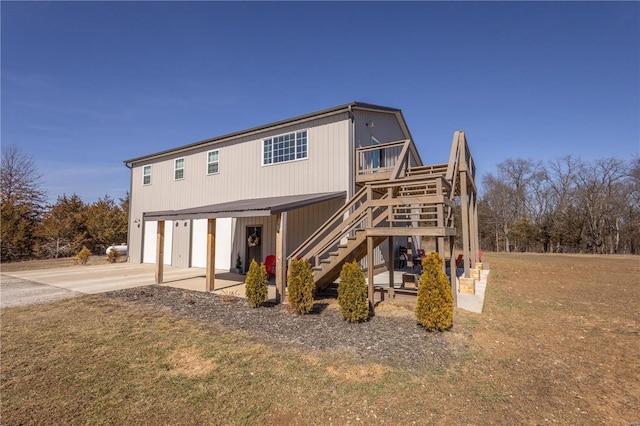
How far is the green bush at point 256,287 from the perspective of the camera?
739cm

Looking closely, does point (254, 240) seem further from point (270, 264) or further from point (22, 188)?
point (22, 188)

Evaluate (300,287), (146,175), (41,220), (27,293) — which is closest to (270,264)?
(300,287)

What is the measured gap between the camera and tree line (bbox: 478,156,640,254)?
27188 millimetres

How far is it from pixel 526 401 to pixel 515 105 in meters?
18.1

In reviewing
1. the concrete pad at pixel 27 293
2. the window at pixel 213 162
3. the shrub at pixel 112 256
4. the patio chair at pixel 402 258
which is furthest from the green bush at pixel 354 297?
the shrub at pixel 112 256

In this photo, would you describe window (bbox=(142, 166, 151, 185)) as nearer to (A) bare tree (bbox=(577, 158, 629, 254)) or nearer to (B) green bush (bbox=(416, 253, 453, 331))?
(B) green bush (bbox=(416, 253, 453, 331))

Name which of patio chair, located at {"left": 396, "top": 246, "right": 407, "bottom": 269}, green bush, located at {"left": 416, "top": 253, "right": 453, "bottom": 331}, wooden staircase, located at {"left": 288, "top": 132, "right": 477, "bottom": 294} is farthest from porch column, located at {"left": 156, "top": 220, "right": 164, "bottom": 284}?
patio chair, located at {"left": 396, "top": 246, "right": 407, "bottom": 269}

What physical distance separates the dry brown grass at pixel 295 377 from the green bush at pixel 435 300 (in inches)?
18.6

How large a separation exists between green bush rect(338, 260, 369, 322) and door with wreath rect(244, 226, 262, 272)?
24.7ft

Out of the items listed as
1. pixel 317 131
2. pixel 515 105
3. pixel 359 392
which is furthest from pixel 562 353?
pixel 515 105

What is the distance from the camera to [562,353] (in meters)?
4.62

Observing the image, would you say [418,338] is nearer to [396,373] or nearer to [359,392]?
[396,373]

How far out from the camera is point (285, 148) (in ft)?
41.4

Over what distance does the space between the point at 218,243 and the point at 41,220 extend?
19.3m
